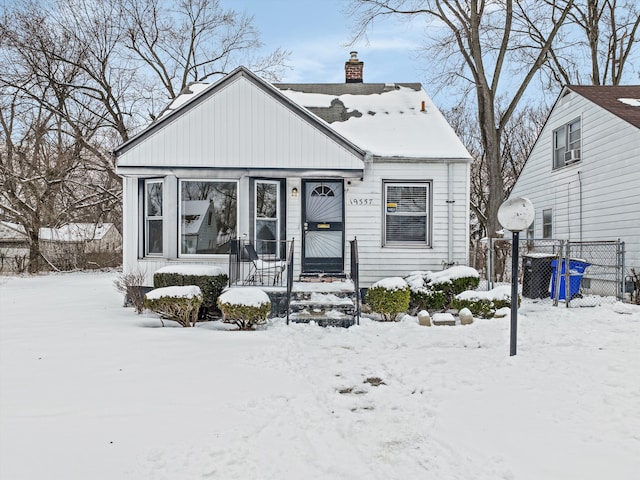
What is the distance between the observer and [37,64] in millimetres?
19047

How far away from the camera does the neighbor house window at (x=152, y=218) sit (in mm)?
10172

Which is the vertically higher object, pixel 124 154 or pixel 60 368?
pixel 124 154

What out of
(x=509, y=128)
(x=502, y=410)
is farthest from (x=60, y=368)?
(x=509, y=128)

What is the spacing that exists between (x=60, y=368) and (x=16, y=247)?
90.3 feet

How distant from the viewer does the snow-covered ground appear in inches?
121

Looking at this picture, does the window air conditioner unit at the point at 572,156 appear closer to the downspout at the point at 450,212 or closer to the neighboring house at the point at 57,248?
the downspout at the point at 450,212

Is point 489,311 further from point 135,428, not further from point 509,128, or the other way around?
point 509,128

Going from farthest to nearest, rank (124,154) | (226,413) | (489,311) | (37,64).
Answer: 1. (37,64)
2. (124,154)
3. (489,311)
4. (226,413)

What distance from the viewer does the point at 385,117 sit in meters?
11.5

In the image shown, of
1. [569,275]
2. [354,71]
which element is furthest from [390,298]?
[354,71]

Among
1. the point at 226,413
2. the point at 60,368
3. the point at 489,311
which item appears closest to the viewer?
the point at 226,413

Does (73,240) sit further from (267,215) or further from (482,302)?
(482,302)

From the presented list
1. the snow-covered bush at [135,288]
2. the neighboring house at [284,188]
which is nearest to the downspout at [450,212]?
the neighboring house at [284,188]

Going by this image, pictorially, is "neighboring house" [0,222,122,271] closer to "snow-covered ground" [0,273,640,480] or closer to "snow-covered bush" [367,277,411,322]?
"snow-covered ground" [0,273,640,480]
